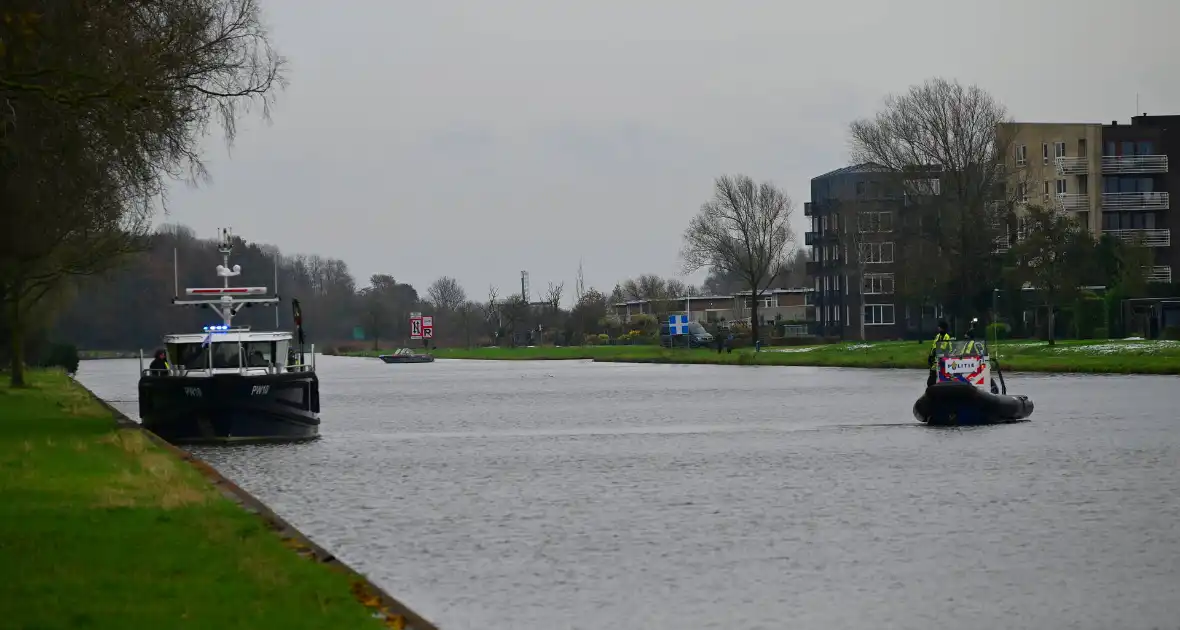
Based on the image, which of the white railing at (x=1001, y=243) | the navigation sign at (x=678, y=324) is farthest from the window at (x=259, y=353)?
the navigation sign at (x=678, y=324)

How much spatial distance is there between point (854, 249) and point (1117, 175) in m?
22.3

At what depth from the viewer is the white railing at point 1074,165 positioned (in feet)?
399

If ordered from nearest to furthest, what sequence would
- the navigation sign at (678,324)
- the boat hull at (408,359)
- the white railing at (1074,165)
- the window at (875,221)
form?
1. the window at (875,221)
2. the navigation sign at (678,324)
3. the white railing at (1074,165)
4. the boat hull at (408,359)

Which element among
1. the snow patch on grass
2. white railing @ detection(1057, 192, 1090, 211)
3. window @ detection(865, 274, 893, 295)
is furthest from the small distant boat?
the snow patch on grass

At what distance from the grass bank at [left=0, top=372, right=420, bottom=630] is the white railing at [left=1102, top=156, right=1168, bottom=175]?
350 feet

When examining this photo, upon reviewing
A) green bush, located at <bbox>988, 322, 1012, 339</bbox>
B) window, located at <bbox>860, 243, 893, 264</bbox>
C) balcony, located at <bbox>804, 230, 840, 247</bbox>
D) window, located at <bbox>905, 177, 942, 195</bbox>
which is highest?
balcony, located at <bbox>804, 230, 840, 247</bbox>

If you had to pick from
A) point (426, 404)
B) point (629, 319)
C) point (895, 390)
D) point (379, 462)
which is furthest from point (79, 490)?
point (629, 319)

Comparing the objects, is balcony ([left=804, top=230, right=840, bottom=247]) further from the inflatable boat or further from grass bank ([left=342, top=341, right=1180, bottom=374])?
the inflatable boat

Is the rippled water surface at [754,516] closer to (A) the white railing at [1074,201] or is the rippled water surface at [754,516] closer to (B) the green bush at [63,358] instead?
(B) the green bush at [63,358]

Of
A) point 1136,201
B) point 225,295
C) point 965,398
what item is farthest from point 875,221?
point 225,295

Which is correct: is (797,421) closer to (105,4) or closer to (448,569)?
(105,4)

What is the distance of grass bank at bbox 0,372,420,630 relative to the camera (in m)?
11.7

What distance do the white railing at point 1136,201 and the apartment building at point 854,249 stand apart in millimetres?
16946

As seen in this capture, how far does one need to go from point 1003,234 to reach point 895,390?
3722 centimetres
